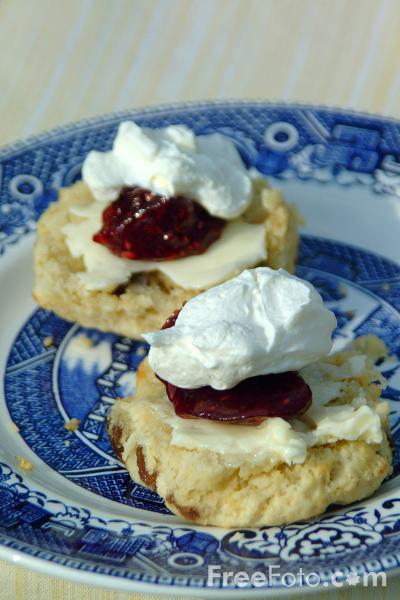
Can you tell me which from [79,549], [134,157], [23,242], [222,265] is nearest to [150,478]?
[79,549]

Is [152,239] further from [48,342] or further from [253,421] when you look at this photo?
[253,421]

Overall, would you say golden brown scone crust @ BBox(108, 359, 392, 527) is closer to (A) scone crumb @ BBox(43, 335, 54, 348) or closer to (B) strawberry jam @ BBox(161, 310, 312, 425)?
(B) strawberry jam @ BBox(161, 310, 312, 425)

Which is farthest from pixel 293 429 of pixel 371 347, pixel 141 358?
pixel 141 358

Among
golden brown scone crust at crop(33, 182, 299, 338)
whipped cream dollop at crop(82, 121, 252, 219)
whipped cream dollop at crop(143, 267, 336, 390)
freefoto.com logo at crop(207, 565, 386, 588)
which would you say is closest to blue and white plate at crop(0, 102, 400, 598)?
freefoto.com logo at crop(207, 565, 386, 588)

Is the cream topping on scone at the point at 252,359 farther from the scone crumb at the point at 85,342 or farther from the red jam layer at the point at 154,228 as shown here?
the scone crumb at the point at 85,342

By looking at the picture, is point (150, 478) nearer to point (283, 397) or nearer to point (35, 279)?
point (283, 397)
